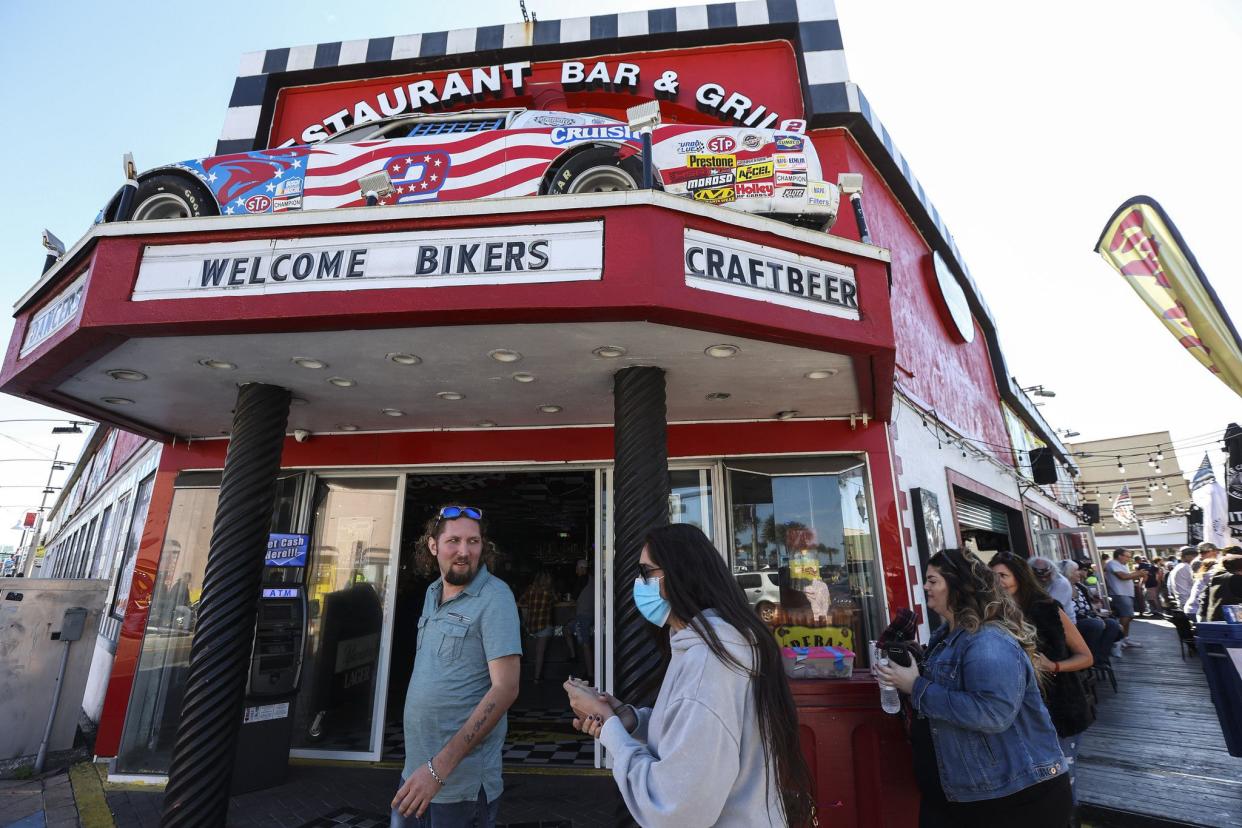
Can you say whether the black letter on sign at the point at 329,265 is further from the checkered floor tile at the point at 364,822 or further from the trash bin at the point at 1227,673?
the trash bin at the point at 1227,673

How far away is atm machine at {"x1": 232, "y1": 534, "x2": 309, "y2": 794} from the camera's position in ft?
16.4

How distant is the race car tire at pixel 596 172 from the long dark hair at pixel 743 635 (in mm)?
3414

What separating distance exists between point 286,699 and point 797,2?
9864mm

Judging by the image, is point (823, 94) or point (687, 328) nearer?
point (687, 328)

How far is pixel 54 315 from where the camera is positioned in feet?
13.9

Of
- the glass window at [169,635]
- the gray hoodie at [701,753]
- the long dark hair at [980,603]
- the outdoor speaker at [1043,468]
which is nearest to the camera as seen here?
the gray hoodie at [701,753]

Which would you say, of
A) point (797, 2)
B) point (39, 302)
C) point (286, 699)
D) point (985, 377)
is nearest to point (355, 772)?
point (286, 699)

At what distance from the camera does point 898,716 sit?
3.21m

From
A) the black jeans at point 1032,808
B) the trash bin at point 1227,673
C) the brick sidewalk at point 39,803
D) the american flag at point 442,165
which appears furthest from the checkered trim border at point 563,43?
the black jeans at point 1032,808

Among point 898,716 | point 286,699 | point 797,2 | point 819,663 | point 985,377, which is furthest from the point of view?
point 985,377

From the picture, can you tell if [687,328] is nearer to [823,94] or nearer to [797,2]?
[823,94]

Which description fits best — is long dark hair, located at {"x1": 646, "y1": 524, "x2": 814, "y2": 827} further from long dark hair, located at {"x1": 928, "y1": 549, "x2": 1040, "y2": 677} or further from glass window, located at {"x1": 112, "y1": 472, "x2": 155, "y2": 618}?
glass window, located at {"x1": 112, "y1": 472, "x2": 155, "y2": 618}

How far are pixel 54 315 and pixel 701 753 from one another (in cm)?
526

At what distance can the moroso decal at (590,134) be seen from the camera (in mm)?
4816
